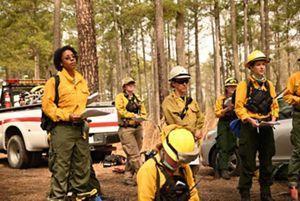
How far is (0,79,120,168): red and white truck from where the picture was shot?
364 inches

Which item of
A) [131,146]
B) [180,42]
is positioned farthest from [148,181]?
[180,42]

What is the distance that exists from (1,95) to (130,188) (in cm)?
686

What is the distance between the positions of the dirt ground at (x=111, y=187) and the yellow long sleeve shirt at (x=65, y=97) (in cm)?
176

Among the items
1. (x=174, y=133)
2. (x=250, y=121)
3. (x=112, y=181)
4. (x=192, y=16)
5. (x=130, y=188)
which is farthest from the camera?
(x=192, y=16)

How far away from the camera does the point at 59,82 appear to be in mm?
4961

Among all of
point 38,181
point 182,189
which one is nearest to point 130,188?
point 38,181

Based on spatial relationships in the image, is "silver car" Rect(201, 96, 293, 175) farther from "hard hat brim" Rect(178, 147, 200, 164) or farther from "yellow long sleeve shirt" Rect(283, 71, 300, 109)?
"hard hat brim" Rect(178, 147, 200, 164)

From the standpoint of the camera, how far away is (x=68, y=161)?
4980 millimetres

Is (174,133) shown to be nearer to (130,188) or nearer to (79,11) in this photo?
(130,188)

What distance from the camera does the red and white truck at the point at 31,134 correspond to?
924 cm

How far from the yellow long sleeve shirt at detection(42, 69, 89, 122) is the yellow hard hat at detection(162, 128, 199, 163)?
6.89 ft

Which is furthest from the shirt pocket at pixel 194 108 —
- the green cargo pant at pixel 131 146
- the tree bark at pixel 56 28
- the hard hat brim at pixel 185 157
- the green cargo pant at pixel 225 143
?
the tree bark at pixel 56 28

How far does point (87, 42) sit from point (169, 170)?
6.70 m

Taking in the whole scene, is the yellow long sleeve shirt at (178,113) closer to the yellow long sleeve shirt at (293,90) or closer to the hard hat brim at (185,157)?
the yellow long sleeve shirt at (293,90)
